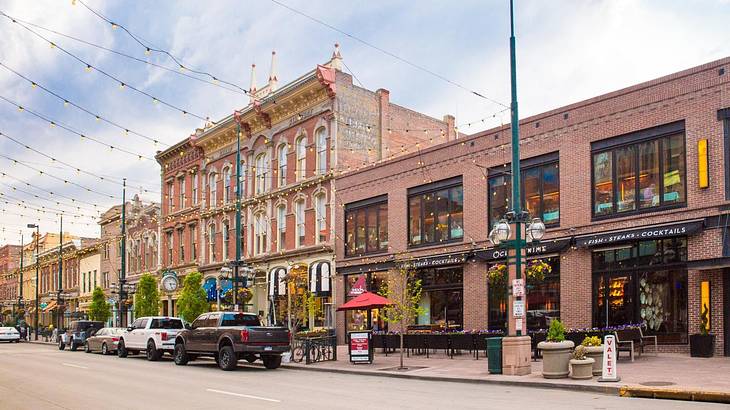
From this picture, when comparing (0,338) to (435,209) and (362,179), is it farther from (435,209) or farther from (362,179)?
(435,209)

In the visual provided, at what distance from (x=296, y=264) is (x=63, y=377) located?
63.8 feet

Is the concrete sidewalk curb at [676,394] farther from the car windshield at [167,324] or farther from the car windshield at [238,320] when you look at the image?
the car windshield at [167,324]

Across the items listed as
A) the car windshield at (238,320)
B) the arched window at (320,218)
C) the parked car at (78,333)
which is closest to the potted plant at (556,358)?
the car windshield at (238,320)

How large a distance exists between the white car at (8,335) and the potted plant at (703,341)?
47.0m

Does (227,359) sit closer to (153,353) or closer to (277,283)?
(153,353)

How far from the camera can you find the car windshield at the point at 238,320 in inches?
936

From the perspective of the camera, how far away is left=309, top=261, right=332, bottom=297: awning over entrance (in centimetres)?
3616

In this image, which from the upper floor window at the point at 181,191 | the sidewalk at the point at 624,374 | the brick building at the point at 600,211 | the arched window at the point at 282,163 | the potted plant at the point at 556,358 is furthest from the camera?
the upper floor window at the point at 181,191

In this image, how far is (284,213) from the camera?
4053cm


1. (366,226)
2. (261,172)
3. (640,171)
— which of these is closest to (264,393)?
(640,171)

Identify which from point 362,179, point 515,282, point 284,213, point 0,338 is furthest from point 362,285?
point 0,338

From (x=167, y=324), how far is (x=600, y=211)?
17.7 meters

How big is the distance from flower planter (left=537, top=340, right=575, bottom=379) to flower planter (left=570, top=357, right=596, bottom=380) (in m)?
0.54

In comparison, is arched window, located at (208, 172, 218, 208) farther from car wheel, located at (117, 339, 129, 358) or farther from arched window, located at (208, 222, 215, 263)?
car wheel, located at (117, 339, 129, 358)
